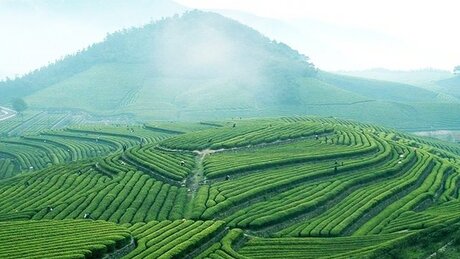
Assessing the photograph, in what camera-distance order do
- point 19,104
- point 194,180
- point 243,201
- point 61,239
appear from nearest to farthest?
point 61,239 → point 243,201 → point 194,180 → point 19,104

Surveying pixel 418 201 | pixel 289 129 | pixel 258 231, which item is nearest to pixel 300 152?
pixel 289 129

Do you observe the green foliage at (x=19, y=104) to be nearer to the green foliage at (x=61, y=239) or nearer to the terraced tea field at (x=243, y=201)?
the terraced tea field at (x=243, y=201)

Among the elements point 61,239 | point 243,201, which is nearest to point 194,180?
point 243,201

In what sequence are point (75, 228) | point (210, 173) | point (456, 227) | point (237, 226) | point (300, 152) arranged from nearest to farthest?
point (456, 227), point (75, 228), point (237, 226), point (210, 173), point (300, 152)

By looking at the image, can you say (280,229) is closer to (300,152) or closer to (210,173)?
(210,173)

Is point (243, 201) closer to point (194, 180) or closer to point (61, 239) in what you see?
point (194, 180)

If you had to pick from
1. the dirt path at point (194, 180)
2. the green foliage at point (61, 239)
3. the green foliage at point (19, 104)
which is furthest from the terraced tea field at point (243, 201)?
the green foliage at point (19, 104)

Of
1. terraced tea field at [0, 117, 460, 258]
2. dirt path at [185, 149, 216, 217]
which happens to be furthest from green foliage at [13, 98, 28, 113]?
dirt path at [185, 149, 216, 217]

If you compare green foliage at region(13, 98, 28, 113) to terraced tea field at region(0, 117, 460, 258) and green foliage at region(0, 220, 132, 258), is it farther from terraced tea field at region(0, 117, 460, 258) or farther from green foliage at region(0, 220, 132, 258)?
green foliage at region(0, 220, 132, 258)

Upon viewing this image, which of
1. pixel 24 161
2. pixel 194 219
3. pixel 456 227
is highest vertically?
pixel 456 227
